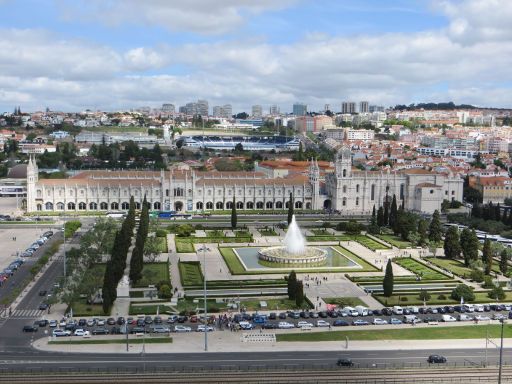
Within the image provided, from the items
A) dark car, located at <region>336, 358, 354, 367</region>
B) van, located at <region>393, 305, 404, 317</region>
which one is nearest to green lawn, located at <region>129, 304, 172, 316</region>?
dark car, located at <region>336, 358, 354, 367</region>

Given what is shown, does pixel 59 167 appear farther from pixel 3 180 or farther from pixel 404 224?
pixel 404 224

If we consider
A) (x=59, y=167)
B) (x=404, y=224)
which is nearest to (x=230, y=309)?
(x=404, y=224)

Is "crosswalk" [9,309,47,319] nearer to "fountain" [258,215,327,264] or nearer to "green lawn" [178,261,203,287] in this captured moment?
"green lawn" [178,261,203,287]

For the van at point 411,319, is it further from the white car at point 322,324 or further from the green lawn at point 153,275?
the green lawn at point 153,275

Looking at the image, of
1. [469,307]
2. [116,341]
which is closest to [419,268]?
[469,307]

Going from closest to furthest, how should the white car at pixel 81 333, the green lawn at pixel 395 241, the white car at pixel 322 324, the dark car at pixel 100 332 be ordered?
the white car at pixel 81 333 < the dark car at pixel 100 332 < the white car at pixel 322 324 < the green lawn at pixel 395 241

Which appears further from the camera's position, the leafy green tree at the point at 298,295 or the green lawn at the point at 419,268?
the green lawn at the point at 419,268

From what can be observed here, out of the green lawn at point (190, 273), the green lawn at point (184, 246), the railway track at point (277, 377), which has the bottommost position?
the green lawn at point (184, 246)

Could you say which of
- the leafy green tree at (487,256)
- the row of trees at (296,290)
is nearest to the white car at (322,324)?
the row of trees at (296,290)
